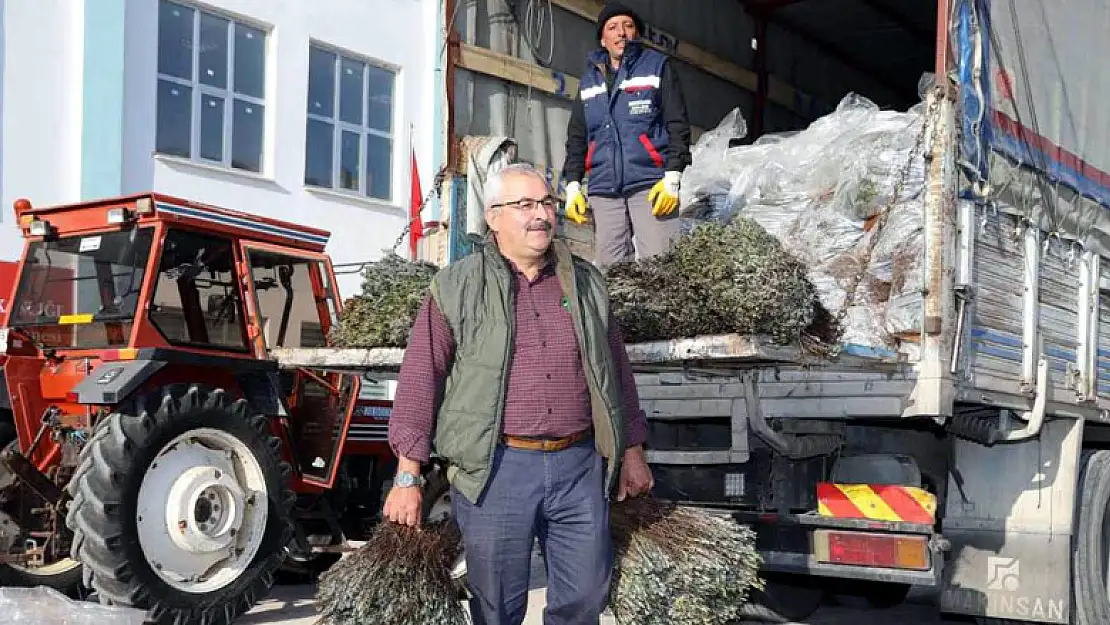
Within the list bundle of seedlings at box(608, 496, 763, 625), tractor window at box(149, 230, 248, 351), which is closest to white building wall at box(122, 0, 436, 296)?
tractor window at box(149, 230, 248, 351)

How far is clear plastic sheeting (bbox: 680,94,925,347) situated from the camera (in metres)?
4.92

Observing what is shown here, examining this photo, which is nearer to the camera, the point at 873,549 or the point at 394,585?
the point at 394,585

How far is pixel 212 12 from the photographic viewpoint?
11031mm

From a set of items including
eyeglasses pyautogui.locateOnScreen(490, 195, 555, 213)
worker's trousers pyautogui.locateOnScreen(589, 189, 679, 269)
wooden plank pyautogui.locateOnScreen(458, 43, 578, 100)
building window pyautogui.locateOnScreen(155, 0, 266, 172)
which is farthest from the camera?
building window pyautogui.locateOnScreen(155, 0, 266, 172)

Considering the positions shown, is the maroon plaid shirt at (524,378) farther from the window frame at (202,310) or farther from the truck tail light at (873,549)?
the window frame at (202,310)

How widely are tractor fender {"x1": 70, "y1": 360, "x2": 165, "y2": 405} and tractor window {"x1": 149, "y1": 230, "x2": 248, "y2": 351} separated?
0.36m

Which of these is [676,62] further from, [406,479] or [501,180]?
[406,479]

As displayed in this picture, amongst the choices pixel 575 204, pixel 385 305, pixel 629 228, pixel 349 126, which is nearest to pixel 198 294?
pixel 385 305

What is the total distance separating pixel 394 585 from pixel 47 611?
1572 millimetres

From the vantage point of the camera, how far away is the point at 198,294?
19.8 feet

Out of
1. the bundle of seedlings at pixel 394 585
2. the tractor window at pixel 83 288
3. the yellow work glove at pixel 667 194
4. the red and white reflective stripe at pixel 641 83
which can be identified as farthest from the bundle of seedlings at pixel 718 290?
the tractor window at pixel 83 288

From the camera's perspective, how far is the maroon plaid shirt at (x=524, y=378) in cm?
337

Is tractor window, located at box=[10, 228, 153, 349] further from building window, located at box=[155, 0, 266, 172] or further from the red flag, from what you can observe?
building window, located at box=[155, 0, 266, 172]

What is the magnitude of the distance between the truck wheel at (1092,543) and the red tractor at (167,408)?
376 centimetres
